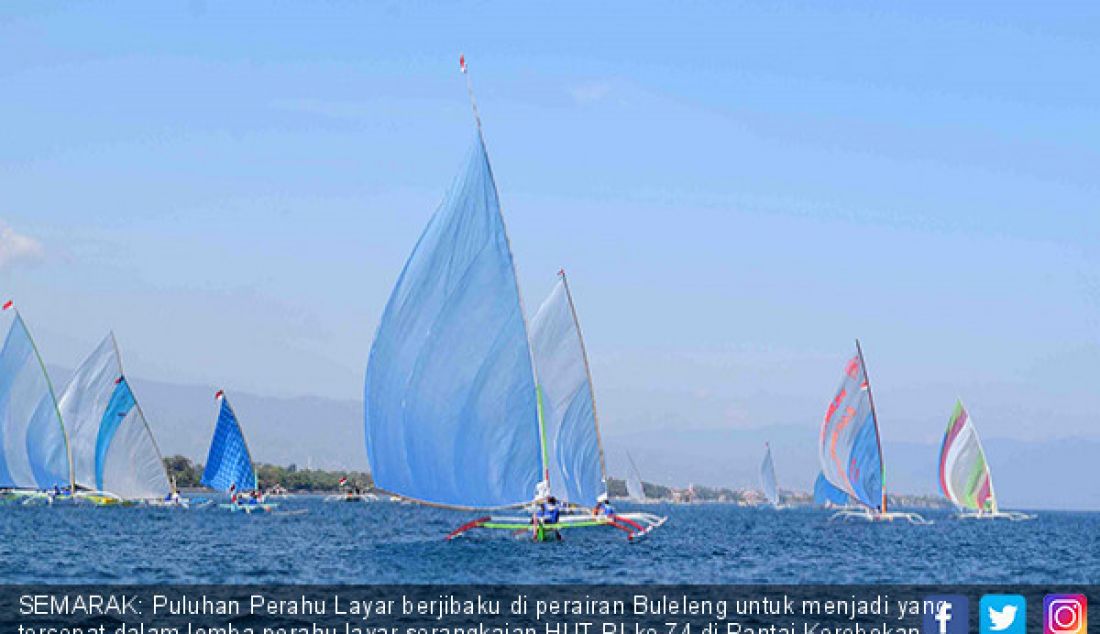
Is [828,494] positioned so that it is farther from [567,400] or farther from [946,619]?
[946,619]

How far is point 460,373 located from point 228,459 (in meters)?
72.5

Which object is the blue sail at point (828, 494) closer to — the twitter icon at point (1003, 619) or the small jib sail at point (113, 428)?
the small jib sail at point (113, 428)

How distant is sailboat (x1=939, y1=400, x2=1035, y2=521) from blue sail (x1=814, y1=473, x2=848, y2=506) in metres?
10.8

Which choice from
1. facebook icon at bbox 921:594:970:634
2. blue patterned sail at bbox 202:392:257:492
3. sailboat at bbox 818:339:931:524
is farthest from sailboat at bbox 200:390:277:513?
facebook icon at bbox 921:594:970:634

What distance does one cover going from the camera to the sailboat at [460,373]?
51188 millimetres

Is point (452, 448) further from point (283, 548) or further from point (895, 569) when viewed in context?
point (895, 569)

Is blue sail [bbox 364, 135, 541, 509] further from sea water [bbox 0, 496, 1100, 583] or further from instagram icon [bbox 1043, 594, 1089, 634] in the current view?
instagram icon [bbox 1043, 594, 1089, 634]

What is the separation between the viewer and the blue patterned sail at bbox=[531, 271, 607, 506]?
67.8 metres

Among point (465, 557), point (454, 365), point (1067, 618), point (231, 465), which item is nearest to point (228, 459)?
point (231, 465)

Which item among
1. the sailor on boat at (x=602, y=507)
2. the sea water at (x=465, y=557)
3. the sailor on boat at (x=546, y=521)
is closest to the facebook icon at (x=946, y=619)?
the sea water at (x=465, y=557)

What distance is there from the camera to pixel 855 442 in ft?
361

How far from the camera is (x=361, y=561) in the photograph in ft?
180

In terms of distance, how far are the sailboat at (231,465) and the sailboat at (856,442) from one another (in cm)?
4654

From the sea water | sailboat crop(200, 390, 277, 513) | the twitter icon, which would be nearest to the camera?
the twitter icon
